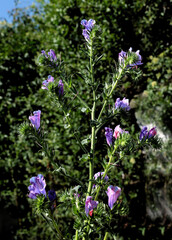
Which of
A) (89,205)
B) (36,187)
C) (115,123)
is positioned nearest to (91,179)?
(89,205)

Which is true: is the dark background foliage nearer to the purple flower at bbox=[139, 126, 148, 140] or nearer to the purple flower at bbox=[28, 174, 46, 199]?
the purple flower at bbox=[139, 126, 148, 140]

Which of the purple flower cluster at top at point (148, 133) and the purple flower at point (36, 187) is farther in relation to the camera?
the purple flower cluster at top at point (148, 133)

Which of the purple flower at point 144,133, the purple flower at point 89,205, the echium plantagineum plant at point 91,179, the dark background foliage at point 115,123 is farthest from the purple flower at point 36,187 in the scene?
the dark background foliage at point 115,123

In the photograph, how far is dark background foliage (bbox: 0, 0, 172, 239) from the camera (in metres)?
2.61

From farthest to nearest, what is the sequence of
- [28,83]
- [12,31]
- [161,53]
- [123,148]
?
[12,31], [28,83], [161,53], [123,148]

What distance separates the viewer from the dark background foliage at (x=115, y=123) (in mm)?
2613

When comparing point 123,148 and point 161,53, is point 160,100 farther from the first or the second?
point 123,148

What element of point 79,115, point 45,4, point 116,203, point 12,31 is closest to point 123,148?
point 116,203

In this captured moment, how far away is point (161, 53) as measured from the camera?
2.88 m

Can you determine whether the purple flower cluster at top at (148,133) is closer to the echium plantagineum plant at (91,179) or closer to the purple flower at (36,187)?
the echium plantagineum plant at (91,179)

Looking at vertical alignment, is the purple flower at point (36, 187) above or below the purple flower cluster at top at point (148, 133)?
below

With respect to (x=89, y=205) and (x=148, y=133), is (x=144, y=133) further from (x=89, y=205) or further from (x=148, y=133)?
(x=89, y=205)

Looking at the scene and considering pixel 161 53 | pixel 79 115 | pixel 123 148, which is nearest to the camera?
pixel 123 148

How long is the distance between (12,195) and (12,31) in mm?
2371
